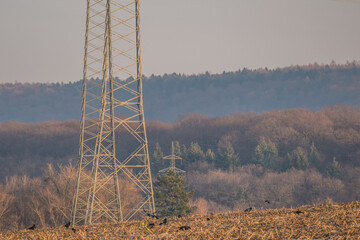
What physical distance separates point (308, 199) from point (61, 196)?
66789 mm

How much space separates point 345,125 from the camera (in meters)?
194

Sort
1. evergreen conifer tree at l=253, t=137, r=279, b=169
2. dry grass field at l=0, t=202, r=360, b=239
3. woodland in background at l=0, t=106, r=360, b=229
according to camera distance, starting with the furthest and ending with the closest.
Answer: evergreen conifer tree at l=253, t=137, r=279, b=169
woodland in background at l=0, t=106, r=360, b=229
dry grass field at l=0, t=202, r=360, b=239

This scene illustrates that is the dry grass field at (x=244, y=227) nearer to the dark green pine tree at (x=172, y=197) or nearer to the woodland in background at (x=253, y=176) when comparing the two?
the dark green pine tree at (x=172, y=197)

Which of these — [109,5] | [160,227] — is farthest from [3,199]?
[160,227]

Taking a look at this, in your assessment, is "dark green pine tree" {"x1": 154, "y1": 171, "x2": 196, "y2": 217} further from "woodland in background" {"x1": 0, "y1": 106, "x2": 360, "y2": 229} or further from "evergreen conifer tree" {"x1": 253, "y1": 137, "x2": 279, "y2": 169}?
"evergreen conifer tree" {"x1": 253, "y1": 137, "x2": 279, "y2": 169}

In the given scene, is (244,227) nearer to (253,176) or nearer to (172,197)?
(172,197)

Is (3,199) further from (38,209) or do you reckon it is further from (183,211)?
(183,211)

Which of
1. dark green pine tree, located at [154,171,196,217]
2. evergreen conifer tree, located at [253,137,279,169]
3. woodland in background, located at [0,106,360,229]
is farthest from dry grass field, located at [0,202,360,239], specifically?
evergreen conifer tree, located at [253,137,279,169]

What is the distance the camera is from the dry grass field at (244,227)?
13.7 metres

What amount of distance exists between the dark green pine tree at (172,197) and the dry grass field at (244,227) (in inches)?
1837

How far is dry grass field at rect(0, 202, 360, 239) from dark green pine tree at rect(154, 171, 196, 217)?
153ft

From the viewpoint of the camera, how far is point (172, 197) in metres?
65.9

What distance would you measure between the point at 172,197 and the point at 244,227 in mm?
51394

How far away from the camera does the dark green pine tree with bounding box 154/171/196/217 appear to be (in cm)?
6469
